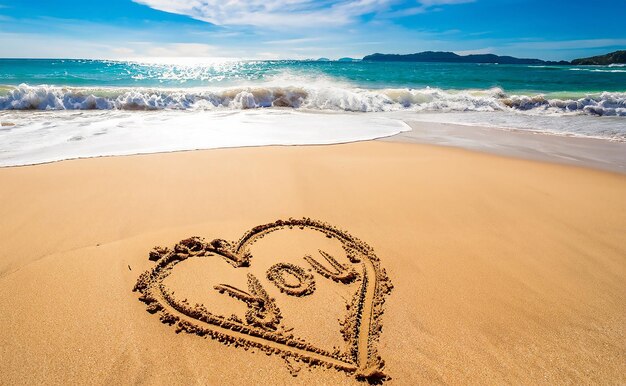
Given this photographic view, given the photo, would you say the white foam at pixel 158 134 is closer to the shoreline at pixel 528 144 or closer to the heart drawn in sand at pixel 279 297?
the shoreline at pixel 528 144

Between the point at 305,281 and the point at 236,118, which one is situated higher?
the point at 236,118

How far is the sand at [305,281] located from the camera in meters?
1.82

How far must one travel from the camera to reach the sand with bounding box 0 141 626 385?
1.82 meters

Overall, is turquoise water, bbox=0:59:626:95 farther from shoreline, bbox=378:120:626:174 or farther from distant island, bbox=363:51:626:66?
distant island, bbox=363:51:626:66

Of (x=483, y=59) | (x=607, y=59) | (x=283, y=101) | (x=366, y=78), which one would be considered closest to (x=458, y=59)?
(x=483, y=59)

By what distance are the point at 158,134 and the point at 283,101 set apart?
7464 mm

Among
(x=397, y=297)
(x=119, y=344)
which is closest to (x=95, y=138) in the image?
(x=119, y=344)

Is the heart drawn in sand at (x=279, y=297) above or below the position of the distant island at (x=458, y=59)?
below

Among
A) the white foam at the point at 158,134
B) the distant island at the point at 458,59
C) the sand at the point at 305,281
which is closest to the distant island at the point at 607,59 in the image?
the distant island at the point at 458,59

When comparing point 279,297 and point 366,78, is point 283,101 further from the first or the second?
point 366,78

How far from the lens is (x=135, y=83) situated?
22.4 meters

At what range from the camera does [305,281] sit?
Result: 7.82 ft

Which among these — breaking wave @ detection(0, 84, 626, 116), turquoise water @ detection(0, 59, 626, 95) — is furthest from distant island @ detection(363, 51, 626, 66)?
breaking wave @ detection(0, 84, 626, 116)

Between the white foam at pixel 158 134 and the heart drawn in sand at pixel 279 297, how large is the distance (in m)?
3.49
